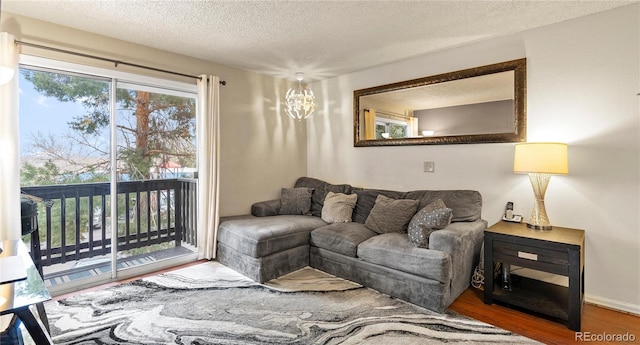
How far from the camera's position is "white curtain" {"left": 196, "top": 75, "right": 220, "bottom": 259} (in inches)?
150

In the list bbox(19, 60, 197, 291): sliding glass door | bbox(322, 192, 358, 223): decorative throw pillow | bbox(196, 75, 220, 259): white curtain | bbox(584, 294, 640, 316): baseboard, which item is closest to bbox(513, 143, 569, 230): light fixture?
bbox(584, 294, 640, 316): baseboard

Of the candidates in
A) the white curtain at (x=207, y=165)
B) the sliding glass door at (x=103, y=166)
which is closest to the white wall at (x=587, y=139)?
the white curtain at (x=207, y=165)

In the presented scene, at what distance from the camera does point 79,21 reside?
2.91 m

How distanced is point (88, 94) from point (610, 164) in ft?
15.6

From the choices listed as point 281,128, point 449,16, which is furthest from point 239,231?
point 449,16

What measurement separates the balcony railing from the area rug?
71 cm

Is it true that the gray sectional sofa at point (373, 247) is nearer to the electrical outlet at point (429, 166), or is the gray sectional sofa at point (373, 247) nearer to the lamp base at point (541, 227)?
the electrical outlet at point (429, 166)

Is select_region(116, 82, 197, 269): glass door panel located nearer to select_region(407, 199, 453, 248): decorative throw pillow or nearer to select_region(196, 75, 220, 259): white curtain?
select_region(196, 75, 220, 259): white curtain

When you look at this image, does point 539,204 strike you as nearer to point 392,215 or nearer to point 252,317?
point 392,215

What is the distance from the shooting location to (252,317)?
8.49 feet

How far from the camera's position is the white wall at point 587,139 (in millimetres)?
2680

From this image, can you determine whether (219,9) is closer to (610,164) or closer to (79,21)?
(79,21)

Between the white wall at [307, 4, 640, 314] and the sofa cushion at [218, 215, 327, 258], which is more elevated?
the white wall at [307, 4, 640, 314]

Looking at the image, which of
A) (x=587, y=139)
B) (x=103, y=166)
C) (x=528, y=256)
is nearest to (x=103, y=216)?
(x=103, y=166)
